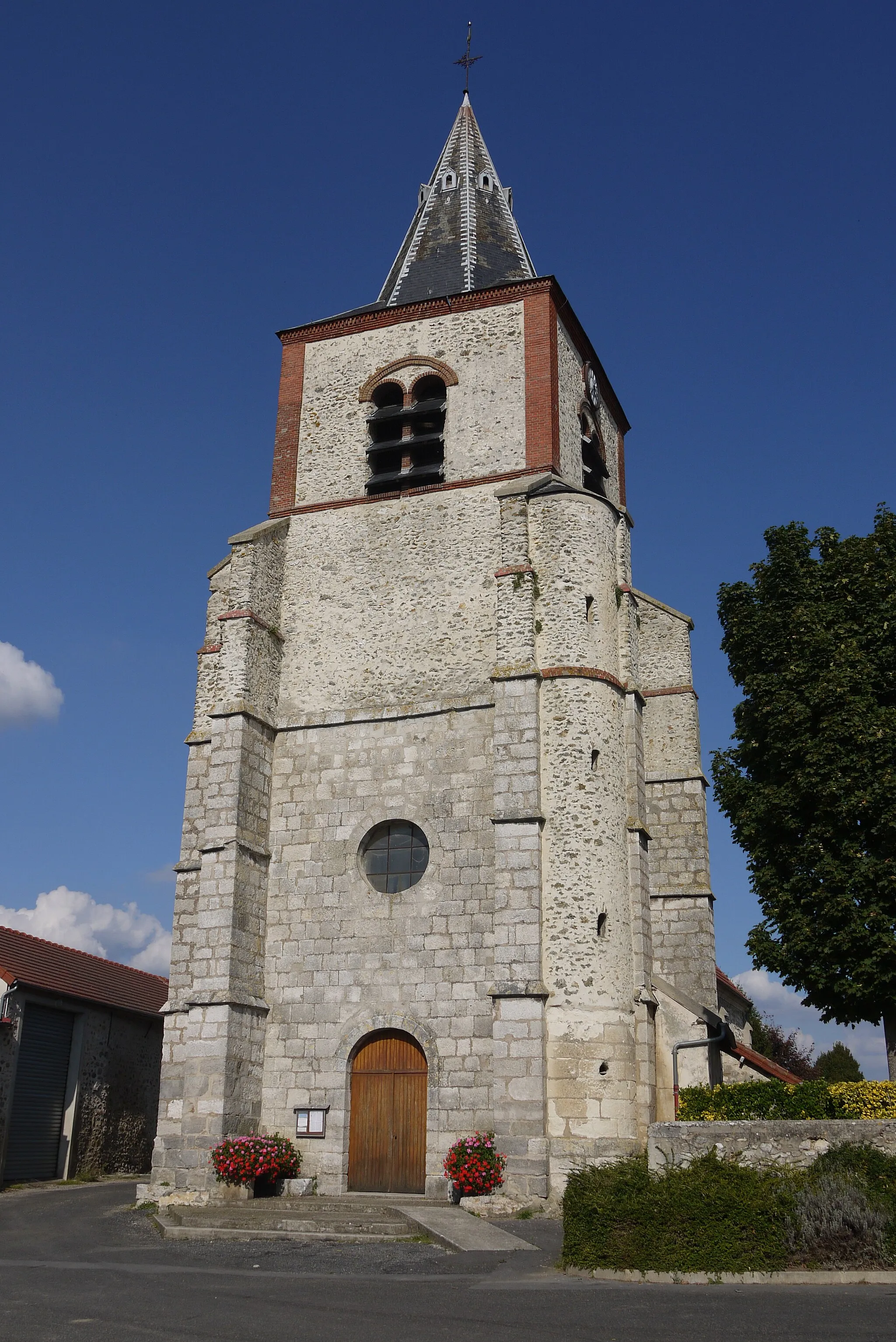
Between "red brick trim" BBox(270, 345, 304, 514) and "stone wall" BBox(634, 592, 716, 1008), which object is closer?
"stone wall" BBox(634, 592, 716, 1008)

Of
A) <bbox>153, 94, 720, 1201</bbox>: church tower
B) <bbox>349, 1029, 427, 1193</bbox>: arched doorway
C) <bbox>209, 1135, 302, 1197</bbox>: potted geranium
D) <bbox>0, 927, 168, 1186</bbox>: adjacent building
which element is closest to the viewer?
<bbox>209, 1135, 302, 1197</bbox>: potted geranium

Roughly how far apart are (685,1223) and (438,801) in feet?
27.1

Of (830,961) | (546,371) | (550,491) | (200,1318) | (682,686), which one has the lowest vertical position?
(200,1318)

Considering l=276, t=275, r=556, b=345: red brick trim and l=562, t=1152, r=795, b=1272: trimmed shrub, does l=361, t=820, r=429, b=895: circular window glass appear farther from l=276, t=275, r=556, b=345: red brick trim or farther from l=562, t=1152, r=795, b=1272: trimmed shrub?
l=276, t=275, r=556, b=345: red brick trim

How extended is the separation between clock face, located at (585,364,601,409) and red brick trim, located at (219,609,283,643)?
8300 millimetres

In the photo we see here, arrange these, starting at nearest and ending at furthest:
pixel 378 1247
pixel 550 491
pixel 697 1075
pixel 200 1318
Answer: pixel 200 1318
pixel 378 1247
pixel 697 1075
pixel 550 491

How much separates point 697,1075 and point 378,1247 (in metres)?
6.47

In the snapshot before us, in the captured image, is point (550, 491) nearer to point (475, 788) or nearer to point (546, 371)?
point (546, 371)

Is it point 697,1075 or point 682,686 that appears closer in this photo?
point 697,1075

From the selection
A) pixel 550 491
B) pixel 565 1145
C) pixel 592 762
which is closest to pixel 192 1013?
pixel 565 1145

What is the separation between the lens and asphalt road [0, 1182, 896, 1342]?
761cm

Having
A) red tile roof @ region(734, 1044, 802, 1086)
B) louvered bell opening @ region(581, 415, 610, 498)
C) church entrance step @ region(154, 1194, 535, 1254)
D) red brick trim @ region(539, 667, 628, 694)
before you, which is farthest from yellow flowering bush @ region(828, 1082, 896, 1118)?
louvered bell opening @ region(581, 415, 610, 498)

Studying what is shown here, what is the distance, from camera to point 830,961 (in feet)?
47.9

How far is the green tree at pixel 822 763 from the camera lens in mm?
14516
